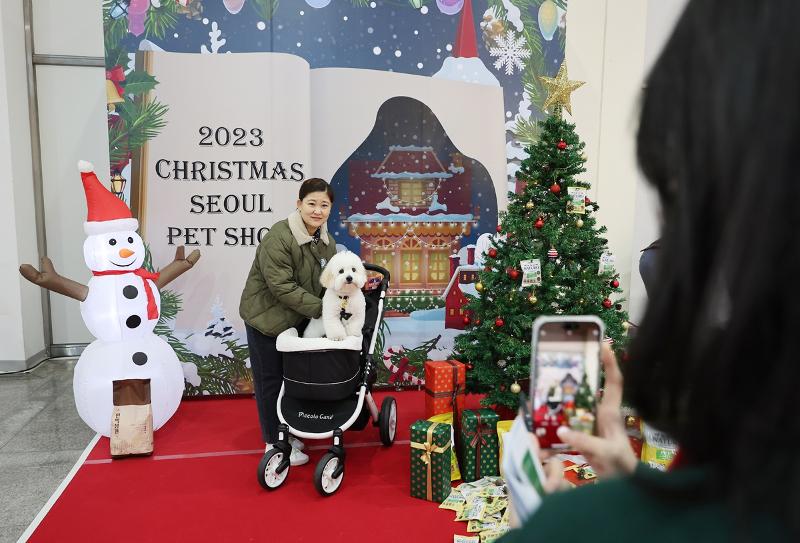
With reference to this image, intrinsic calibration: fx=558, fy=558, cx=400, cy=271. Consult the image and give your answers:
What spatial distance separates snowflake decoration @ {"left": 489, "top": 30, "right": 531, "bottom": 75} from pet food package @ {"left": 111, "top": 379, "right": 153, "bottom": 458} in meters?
3.56

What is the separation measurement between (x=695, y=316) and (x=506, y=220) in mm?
2797

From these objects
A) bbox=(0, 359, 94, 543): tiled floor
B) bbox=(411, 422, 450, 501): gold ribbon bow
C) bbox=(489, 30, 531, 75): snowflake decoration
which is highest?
bbox=(489, 30, 531, 75): snowflake decoration

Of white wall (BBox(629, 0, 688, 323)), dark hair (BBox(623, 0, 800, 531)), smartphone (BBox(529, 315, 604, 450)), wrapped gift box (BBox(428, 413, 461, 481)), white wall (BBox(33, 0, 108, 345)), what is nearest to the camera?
dark hair (BBox(623, 0, 800, 531))

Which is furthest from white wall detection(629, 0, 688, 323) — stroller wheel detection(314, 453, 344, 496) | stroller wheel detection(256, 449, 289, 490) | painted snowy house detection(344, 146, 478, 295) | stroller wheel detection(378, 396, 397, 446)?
stroller wheel detection(256, 449, 289, 490)

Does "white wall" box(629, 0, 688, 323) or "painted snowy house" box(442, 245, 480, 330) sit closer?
"painted snowy house" box(442, 245, 480, 330)

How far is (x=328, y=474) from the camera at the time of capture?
9.70 feet

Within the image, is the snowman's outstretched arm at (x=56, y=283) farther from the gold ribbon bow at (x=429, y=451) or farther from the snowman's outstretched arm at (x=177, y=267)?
the gold ribbon bow at (x=429, y=451)

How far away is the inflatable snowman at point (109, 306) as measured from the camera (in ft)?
11.2

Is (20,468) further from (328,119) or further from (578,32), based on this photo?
(578,32)

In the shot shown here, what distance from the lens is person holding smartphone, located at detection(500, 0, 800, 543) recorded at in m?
0.47

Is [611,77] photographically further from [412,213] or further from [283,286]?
[283,286]

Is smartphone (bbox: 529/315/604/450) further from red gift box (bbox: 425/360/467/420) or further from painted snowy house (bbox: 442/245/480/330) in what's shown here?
painted snowy house (bbox: 442/245/480/330)

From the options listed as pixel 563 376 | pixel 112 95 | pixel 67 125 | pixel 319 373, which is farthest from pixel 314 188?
pixel 67 125

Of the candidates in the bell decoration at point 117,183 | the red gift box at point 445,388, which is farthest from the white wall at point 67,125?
the red gift box at point 445,388
